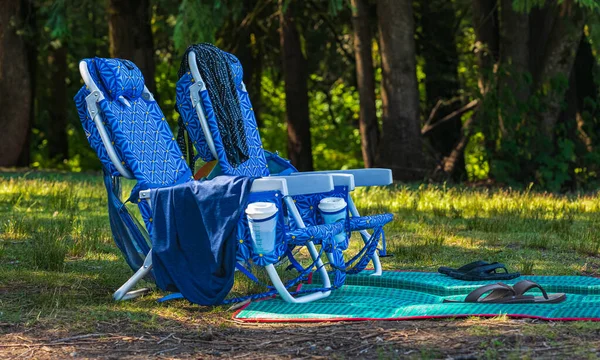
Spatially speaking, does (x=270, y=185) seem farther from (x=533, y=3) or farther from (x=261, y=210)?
(x=533, y=3)

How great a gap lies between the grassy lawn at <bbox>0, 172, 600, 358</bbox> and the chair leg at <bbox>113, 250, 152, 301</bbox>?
0.07 meters

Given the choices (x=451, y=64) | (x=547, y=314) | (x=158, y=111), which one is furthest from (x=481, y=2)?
(x=547, y=314)

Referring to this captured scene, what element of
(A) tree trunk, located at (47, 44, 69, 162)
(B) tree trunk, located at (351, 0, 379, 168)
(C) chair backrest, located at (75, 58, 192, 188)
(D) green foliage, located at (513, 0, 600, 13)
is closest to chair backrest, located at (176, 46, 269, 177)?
(C) chair backrest, located at (75, 58, 192, 188)

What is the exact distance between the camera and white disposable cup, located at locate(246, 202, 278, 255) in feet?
18.0

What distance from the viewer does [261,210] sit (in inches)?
216

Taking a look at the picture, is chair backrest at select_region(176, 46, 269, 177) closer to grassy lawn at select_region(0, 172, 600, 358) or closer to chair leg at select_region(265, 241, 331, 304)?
grassy lawn at select_region(0, 172, 600, 358)

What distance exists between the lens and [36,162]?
2377 cm

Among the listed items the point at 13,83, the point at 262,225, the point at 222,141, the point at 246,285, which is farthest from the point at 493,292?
the point at 13,83

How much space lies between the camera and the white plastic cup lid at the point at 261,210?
5.48 metres

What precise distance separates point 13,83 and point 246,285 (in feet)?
42.0

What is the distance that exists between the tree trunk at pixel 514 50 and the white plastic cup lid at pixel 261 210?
30.2 feet

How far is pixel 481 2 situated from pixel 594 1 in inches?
166

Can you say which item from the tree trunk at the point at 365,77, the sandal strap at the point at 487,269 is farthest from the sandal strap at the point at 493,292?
the tree trunk at the point at 365,77

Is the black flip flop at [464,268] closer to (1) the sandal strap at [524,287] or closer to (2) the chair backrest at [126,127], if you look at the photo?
(1) the sandal strap at [524,287]
